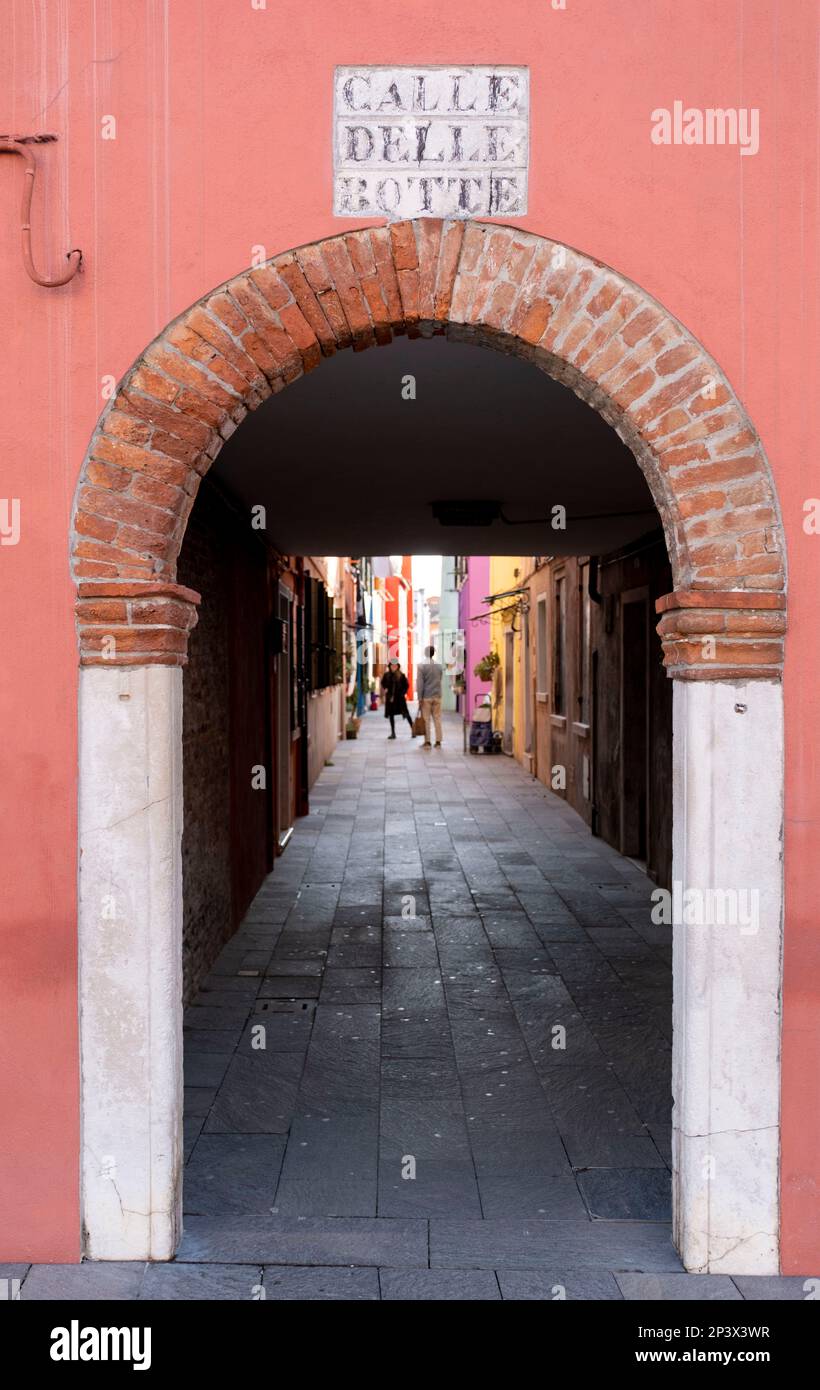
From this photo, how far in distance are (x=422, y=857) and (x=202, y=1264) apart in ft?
21.8

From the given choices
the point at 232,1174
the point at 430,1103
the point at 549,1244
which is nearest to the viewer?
the point at 549,1244

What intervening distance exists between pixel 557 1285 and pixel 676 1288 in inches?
13.9

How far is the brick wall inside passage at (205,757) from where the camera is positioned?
557 centimetres

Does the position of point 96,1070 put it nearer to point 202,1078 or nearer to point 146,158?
point 202,1078

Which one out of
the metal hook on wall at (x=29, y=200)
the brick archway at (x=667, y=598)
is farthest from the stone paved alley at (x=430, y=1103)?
the metal hook on wall at (x=29, y=200)

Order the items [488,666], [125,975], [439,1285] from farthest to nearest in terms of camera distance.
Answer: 1. [488,666]
2. [125,975]
3. [439,1285]

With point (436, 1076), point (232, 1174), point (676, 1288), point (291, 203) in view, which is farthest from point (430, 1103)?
point (291, 203)

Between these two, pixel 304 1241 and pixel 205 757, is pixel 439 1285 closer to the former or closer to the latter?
pixel 304 1241

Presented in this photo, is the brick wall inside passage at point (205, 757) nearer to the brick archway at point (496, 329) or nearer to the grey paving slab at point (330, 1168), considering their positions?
the grey paving slab at point (330, 1168)

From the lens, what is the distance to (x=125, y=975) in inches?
126

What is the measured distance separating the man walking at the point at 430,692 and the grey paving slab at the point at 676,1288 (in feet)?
53.4

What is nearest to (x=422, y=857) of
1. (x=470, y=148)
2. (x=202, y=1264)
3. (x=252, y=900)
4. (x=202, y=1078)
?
(x=252, y=900)

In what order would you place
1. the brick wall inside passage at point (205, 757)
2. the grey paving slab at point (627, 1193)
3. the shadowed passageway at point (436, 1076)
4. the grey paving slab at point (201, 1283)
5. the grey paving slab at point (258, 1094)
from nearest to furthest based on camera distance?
the grey paving slab at point (201, 1283), the shadowed passageway at point (436, 1076), the grey paving slab at point (627, 1193), the grey paving slab at point (258, 1094), the brick wall inside passage at point (205, 757)

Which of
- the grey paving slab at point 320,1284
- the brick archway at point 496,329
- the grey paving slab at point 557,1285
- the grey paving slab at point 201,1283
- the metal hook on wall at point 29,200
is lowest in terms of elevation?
the grey paving slab at point 557,1285
